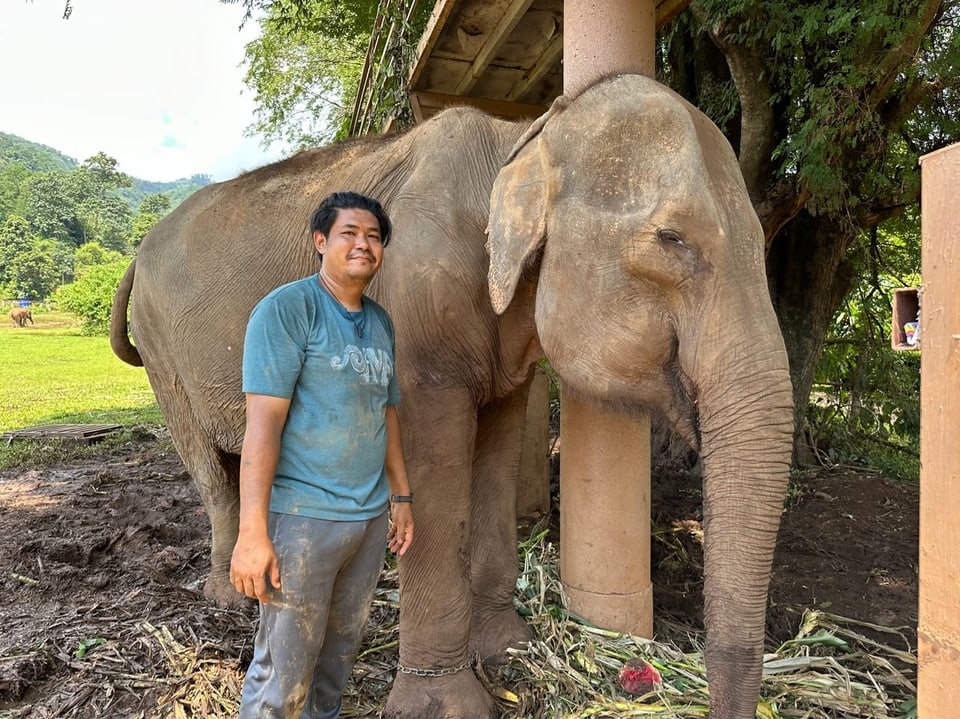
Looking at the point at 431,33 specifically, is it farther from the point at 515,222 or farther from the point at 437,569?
the point at 437,569

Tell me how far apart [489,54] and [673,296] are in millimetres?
3434

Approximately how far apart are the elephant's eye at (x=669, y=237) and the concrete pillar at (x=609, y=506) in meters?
1.11

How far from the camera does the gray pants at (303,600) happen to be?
78.4 inches

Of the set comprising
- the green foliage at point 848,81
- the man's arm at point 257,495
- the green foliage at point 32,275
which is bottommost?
the man's arm at point 257,495

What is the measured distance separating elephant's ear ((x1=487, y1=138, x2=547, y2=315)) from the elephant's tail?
2452mm

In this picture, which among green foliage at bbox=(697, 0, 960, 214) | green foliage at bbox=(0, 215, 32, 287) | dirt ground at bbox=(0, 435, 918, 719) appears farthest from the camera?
green foliage at bbox=(0, 215, 32, 287)

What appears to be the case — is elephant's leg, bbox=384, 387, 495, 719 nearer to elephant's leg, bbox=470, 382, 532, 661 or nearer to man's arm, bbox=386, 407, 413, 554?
man's arm, bbox=386, 407, 413, 554

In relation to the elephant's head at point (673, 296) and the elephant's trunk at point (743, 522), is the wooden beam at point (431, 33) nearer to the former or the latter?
the elephant's head at point (673, 296)

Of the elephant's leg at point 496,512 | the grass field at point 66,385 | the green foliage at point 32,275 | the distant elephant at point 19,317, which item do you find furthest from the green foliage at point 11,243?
the elephant's leg at point 496,512

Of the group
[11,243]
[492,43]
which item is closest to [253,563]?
[492,43]

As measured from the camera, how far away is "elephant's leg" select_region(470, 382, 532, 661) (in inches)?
126

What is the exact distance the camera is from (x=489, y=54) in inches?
193

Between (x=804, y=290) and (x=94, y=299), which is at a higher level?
(x=94, y=299)

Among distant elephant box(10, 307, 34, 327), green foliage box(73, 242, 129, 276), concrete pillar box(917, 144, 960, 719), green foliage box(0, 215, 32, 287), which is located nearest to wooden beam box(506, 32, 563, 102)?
concrete pillar box(917, 144, 960, 719)
